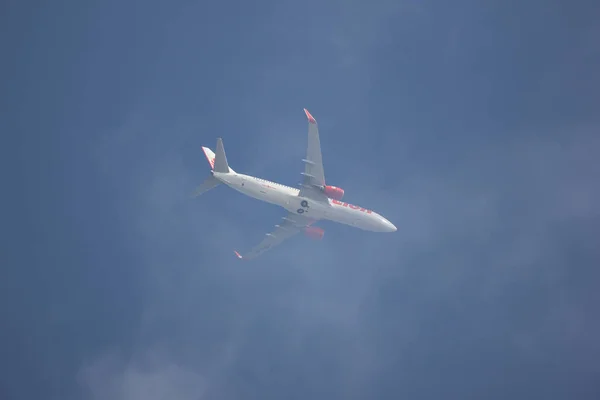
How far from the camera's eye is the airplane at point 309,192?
240ft

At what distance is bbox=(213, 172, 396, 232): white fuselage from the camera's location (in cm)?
7394

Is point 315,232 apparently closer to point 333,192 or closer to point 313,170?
point 333,192

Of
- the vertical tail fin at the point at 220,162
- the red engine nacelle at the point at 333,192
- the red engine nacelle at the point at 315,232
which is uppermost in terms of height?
the red engine nacelle at the point at 333,192

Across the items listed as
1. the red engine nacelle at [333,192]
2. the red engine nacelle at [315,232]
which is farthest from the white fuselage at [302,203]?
the red engine nacelle at [315,232]

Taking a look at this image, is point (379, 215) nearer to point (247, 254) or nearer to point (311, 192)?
point (311, 192)

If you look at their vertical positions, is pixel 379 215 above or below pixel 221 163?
above

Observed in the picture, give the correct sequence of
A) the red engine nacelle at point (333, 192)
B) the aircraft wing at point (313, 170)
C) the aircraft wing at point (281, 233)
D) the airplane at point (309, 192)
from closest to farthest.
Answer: the aircraft wing at point (313, 170) → the airplane at point (309, 192) → the red engine nacelle at point (333, 192) → the aircraft wing at point (281, 233)

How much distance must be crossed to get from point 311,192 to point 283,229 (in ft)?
31.9

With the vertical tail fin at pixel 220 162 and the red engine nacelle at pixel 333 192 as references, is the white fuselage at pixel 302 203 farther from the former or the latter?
the red engine nacelle at pixel 333 192

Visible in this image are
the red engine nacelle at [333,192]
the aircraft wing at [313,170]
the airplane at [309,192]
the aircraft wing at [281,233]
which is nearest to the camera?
the aircraft wing at [313,170]

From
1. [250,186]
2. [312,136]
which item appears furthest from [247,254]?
[312,136]

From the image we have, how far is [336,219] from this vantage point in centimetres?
7712

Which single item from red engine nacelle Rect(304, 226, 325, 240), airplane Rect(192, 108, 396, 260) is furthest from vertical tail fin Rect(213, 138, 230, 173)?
red engine nacelle Rect(304, 226, 325, 240)

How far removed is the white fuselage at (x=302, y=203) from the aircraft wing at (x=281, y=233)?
10.8 ft
